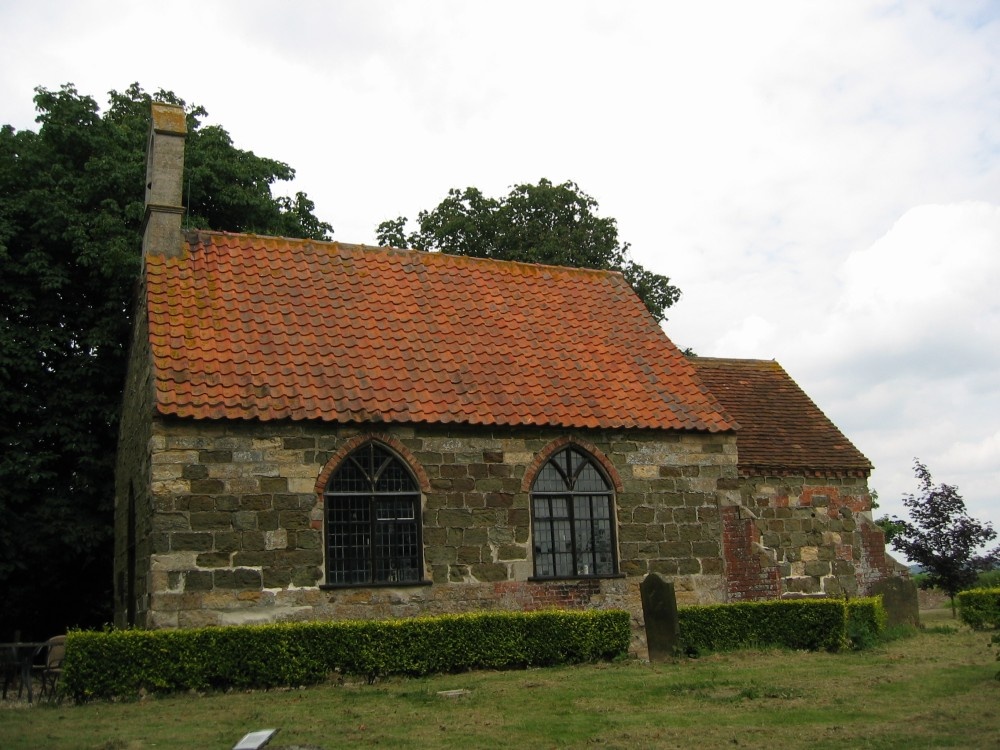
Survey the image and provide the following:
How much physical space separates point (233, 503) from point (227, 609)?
1524 mm

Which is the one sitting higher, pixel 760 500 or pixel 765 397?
pixel 765 397

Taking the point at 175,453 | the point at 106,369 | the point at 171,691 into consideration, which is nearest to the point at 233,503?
the point at 175,453

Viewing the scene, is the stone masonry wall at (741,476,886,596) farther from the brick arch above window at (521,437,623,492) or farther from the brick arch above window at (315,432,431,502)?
the brick arch above window at (315,432,431,502)

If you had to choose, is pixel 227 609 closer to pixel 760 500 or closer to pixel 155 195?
pixel 155 195

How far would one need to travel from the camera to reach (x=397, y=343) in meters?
17.6

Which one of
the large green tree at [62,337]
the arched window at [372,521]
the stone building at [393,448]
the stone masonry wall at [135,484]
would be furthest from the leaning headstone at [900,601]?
the large green tree at [62,337]

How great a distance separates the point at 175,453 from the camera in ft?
48.0

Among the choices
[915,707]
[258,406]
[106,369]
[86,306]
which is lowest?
[915,707]

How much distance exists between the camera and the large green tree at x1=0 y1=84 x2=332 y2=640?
20703 mm

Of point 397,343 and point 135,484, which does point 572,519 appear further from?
point 135,484

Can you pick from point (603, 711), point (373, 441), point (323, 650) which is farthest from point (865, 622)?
point (323, 650)

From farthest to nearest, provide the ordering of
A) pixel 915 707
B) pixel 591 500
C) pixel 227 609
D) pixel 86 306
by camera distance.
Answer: pixel 86 306, pixel 591 500, pixel 227 609, pixel 915 707

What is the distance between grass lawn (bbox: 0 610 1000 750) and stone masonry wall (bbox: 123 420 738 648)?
193 centimetres

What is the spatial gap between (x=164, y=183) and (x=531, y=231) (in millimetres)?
16493
